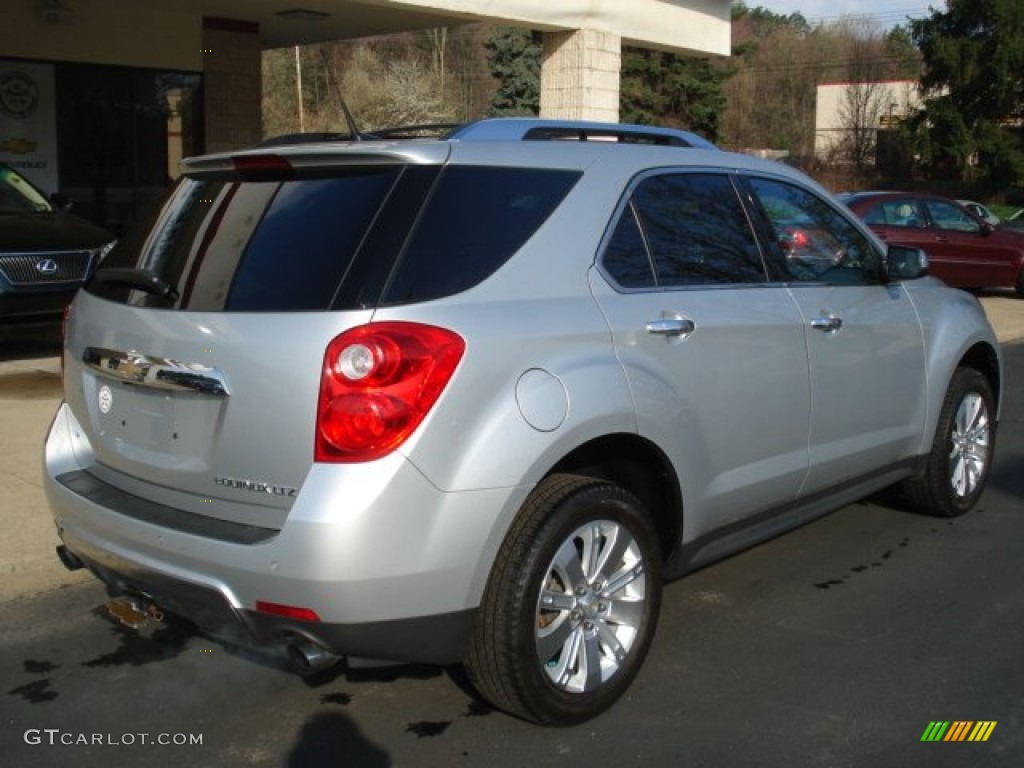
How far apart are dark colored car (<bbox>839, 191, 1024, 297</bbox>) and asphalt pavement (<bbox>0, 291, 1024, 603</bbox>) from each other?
10.7 metres

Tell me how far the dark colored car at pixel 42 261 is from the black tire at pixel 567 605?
672cm

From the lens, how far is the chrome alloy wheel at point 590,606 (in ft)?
11.0

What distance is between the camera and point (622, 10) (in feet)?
42.6

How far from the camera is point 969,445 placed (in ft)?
18.8

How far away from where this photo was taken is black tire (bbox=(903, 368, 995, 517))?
543 cm

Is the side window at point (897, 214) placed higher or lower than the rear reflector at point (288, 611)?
higher

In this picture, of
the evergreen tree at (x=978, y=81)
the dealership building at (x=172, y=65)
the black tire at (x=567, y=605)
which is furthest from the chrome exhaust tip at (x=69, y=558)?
the evergreen tree at (x=978, y=81)

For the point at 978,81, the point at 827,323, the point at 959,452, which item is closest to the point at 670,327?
the point at 827,323

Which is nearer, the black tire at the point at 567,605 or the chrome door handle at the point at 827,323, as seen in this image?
the black tire at the point at 567,605

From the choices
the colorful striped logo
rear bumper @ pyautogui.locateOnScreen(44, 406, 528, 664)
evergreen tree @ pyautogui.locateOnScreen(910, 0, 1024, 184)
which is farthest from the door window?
evergreen tree @ pyautogui.locateOnScreen(910, 0, 1024, 184)

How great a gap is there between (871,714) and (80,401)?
2.85 metres

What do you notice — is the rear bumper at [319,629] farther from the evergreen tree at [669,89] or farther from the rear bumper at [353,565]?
the evergreen tree at [669,89]

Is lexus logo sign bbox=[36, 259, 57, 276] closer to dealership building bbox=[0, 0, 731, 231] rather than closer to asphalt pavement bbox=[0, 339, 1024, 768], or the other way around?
dealership building bbox=[0, 0, 731, 231]

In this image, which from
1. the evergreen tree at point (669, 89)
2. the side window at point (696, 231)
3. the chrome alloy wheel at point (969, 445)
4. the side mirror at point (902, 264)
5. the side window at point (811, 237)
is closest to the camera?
the side window at point (696, 231)
